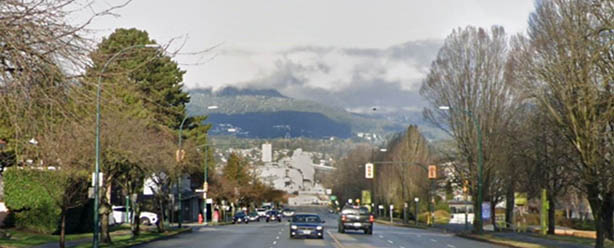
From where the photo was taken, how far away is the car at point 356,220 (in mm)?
57531

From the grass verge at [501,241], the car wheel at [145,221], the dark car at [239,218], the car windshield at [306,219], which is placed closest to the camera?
the grass verge at [501,241]

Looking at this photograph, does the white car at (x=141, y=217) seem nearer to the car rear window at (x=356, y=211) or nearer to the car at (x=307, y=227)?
the car rear window at (x=356, y=211)

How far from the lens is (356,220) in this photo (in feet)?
191

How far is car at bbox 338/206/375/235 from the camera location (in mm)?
57531

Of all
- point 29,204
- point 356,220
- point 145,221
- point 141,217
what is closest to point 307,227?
point 356,220

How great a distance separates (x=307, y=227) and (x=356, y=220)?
968 centimetres

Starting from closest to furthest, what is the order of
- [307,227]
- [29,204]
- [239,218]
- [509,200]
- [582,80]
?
[582,80]
[29,204]
[307,227]
[509,200]
[239,218]

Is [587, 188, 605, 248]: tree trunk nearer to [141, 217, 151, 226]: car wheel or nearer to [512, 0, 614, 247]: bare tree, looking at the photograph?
[512, 0, 614, 247]: bare tree

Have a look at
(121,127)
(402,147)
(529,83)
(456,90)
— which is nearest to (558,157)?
(529,83)

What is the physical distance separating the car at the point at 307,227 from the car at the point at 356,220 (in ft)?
25.0

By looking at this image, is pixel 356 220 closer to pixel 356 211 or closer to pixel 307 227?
pixel 356 211

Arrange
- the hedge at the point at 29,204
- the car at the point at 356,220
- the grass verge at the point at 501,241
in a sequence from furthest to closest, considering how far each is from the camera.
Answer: the car at the point at 356,220
the hedge at the point at 29,204
the grass verge at the point at 501,241

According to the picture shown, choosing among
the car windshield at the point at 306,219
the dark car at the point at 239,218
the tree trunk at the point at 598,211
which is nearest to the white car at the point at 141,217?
the car windshield at the point at 306,219

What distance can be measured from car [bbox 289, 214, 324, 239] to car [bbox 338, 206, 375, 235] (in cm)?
763
